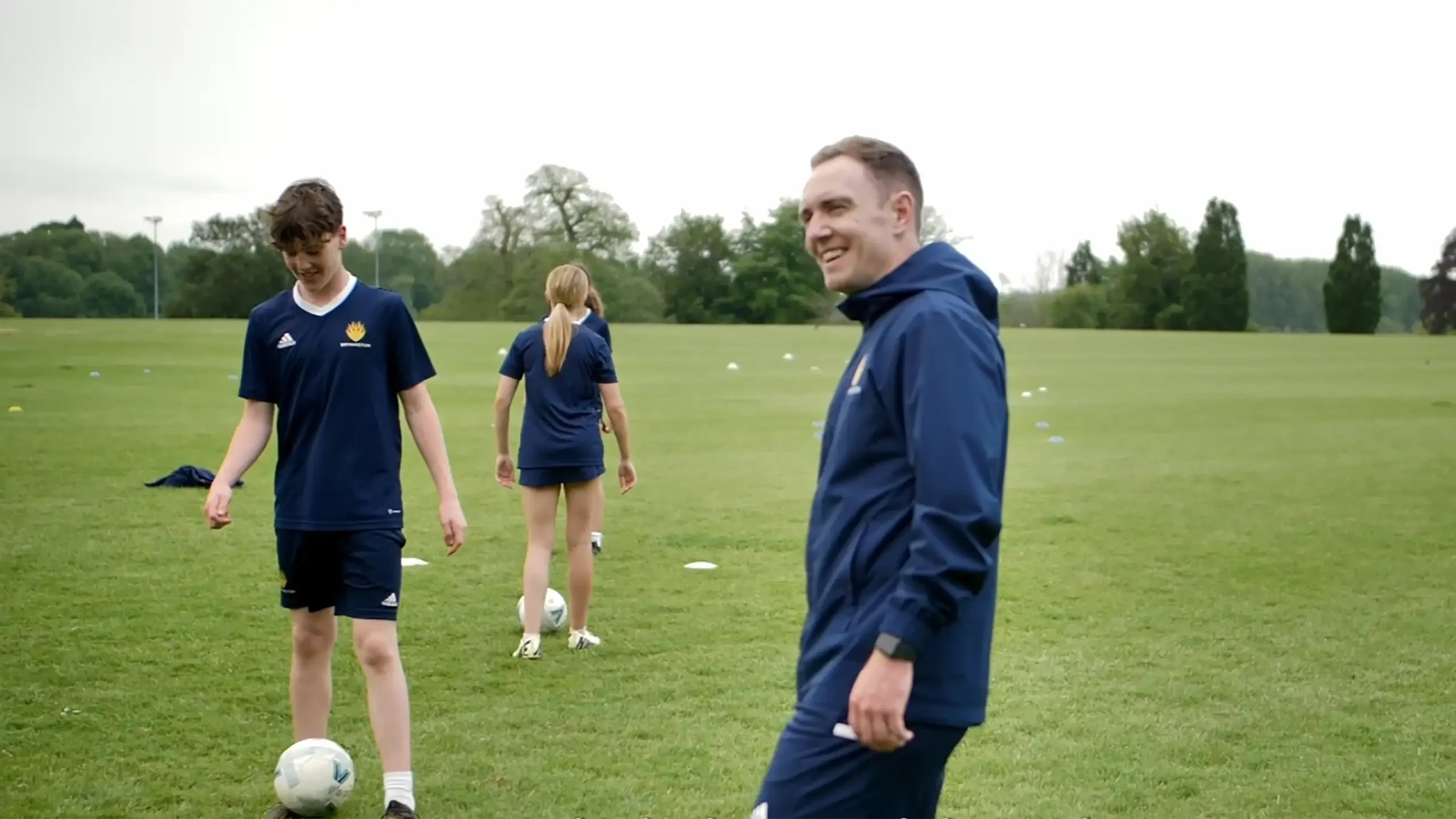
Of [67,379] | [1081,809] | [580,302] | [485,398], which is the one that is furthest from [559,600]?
[67,379]

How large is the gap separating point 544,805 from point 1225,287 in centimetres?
9778

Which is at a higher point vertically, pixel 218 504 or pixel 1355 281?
pixel 1355 281

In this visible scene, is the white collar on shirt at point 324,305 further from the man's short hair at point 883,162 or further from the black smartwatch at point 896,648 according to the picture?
the black smartwatch at point 896,648

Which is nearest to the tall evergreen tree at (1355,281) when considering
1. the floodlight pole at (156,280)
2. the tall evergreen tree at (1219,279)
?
the tall evergreen tree at (1219,279)

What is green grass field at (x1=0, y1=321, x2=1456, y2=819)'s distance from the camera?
211 inches

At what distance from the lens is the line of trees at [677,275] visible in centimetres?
7775

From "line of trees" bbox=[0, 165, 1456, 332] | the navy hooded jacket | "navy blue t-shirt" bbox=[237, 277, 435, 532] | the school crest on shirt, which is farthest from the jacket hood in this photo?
"line of trees" bbox=[0, 165, 1456, 332]

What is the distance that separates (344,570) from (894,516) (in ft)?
8.72

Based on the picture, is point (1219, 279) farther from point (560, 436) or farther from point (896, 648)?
point (896, 648)

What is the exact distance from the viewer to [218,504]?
5.01m

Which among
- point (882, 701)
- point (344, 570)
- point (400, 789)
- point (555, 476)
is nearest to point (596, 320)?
point (555, 476)

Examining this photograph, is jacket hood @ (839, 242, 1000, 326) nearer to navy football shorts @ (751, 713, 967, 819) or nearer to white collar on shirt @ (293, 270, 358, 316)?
navy football shorts @ (751, 713, 967, 819)

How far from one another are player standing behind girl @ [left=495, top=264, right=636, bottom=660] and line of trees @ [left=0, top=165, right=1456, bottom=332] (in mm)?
68766

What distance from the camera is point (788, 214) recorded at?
360 feet
